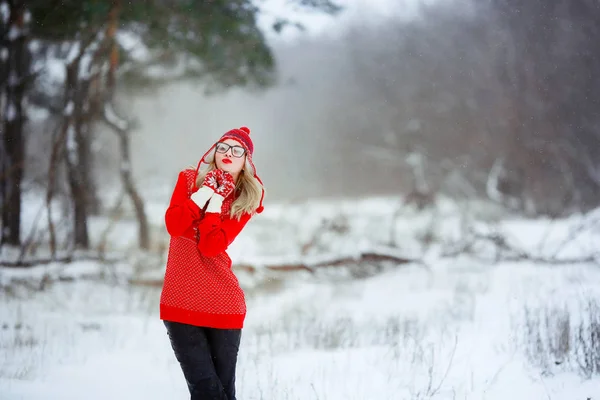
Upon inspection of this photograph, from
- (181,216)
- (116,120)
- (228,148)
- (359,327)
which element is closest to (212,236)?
(181,216)

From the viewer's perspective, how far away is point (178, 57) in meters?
11.1

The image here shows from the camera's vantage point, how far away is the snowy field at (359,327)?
12.1 feet

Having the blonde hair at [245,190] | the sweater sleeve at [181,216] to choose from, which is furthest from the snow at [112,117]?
the sweater sleeve at [181,216]

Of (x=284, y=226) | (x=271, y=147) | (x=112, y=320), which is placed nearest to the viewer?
(x=112, y=320)

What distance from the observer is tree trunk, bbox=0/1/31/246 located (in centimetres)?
872

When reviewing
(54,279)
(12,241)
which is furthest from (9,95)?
(54,279)

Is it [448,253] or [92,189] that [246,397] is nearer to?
[448,253]

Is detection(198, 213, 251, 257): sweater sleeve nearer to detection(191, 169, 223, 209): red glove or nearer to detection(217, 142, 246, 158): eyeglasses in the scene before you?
detection(191, 169, 223, 209): red glove

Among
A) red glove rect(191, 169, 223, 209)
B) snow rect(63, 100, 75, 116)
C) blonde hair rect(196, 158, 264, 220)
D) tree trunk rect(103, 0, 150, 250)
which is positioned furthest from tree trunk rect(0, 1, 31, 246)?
red glove rect(191, 169, 223, 209)

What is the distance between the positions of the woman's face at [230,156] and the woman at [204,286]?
0.19 feet

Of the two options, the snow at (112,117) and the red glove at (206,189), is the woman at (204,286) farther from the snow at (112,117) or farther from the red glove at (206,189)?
the snow at (112,117)

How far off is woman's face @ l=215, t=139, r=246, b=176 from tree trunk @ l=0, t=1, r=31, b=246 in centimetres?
702

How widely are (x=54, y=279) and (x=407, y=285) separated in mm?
4804

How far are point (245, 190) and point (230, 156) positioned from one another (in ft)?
0.62
